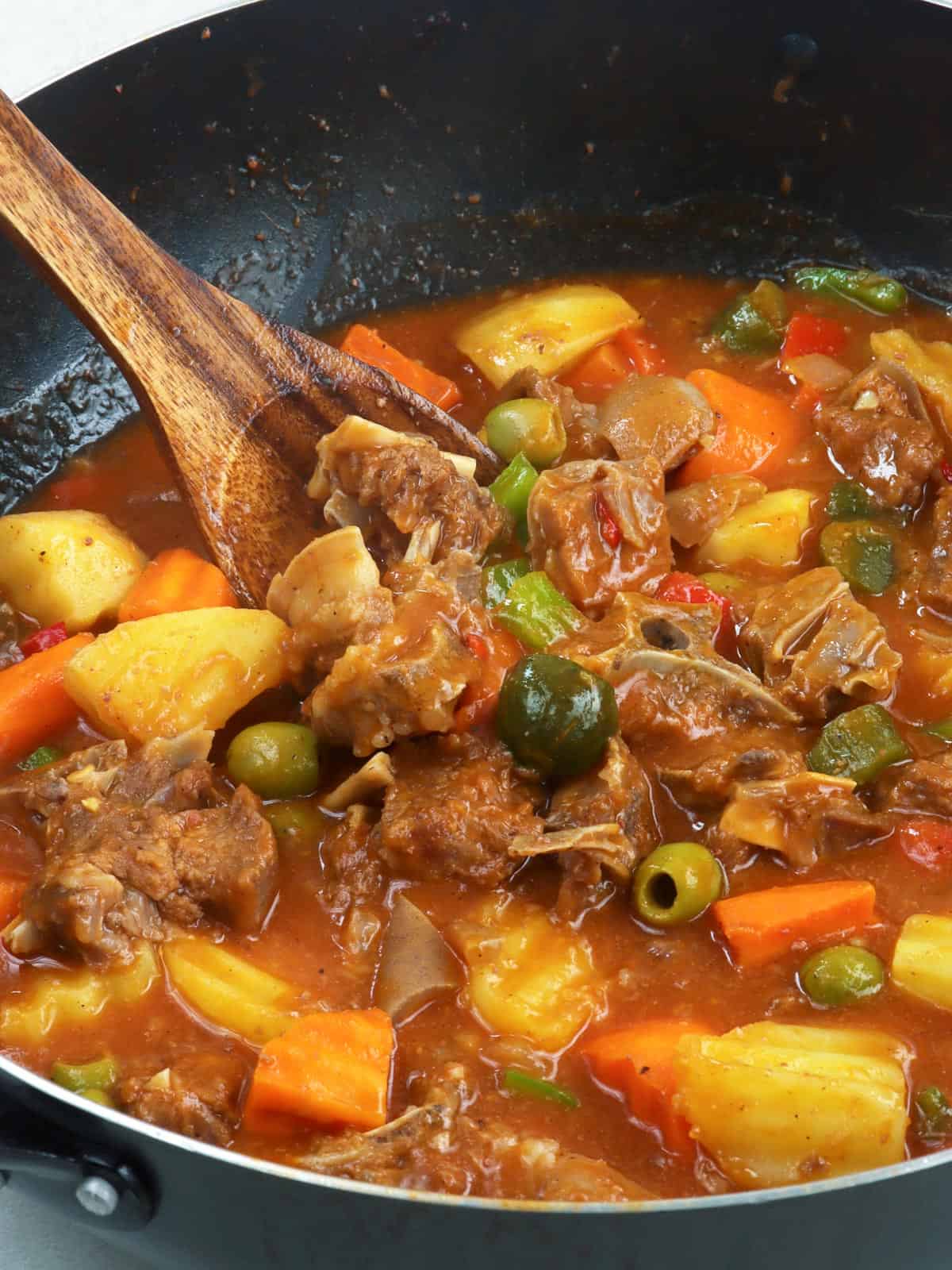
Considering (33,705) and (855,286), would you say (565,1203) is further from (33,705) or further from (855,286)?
(855,286)

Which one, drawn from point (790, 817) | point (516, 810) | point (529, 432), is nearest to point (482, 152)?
point (529, 432)

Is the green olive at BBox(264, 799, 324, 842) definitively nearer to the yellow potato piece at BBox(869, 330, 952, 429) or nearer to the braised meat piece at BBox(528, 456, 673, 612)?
the braised meat piece at BBox(528, 456, 673, 612)

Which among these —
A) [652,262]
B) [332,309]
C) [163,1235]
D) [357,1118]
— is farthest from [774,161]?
[163,1235]

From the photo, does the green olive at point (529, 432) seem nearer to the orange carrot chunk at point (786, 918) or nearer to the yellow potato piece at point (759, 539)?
the yellow potato piece at point (759, 539)

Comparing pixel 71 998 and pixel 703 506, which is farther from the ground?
pixel 71 998

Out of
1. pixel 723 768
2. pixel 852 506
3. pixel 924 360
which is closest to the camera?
pixel 723 768

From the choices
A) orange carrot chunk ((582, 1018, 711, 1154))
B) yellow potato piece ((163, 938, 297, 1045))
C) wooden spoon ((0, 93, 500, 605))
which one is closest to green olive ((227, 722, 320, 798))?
yellow potato piece ((163, 938, 297, 1045))
